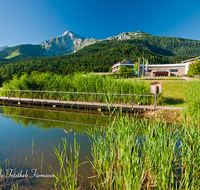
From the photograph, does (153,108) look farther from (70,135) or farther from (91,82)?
(70,135)

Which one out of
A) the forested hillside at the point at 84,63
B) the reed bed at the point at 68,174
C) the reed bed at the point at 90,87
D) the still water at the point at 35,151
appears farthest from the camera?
the forested hillside at the point at 84,63

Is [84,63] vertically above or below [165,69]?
above

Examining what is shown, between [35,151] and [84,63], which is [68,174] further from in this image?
[84,63]

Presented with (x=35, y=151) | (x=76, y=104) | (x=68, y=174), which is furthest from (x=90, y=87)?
(x=68, y=174)

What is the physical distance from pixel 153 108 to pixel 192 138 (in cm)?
657

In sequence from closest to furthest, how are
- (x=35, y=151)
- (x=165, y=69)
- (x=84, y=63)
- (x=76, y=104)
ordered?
(x=35, y=151)
(x=76, y=104)
(x=165, y=69)
(x=84, y=63)

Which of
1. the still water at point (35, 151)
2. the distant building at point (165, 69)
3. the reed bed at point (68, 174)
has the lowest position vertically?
the still water at point (35, 151)

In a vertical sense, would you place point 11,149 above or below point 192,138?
below

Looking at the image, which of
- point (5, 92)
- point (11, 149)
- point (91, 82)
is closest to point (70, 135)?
Result: point (11, 149)

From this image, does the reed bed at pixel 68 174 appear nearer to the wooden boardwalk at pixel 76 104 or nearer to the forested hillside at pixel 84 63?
the wooden boardwalk at pixel 76 104

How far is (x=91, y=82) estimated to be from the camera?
1066 centimetres

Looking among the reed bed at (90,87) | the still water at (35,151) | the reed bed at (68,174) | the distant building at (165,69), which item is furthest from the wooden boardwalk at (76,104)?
the distant building at (165,69)

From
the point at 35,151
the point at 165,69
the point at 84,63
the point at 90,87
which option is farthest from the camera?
the point at 84,63

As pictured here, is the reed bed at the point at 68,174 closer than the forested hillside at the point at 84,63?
Yes
